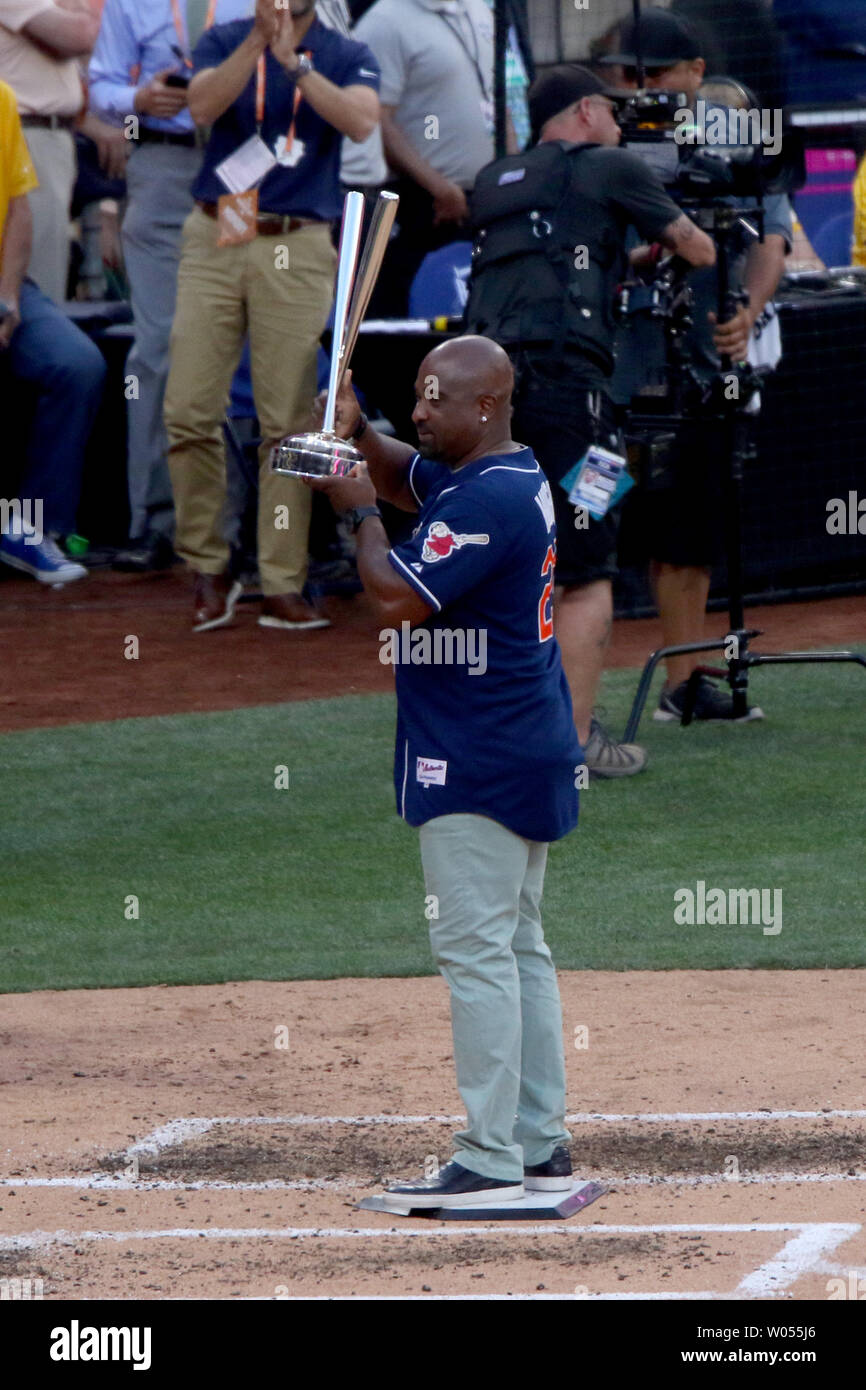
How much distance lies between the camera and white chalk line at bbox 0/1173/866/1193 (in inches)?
179

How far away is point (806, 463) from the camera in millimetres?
11469

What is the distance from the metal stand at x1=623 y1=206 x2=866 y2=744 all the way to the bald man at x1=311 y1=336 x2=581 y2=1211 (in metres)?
3.94

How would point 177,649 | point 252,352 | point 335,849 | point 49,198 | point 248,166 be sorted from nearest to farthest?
point 335,849 → point 248,166 → point 252,352 → point 177,649 → point 49,198

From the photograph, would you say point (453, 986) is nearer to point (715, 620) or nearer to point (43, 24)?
point (715, 620)

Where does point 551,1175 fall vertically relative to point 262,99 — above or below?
below

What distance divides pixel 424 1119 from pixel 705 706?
4194 mm

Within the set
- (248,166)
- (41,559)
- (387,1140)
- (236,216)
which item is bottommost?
(387,1140)

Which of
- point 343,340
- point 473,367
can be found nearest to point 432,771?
point 473,367

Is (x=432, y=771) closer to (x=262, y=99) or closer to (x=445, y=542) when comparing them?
(x=445, y=542)

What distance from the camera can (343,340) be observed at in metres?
4.48

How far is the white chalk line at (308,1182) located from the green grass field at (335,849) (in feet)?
5.30

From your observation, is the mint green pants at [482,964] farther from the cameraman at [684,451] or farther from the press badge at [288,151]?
the press badge at [288,151]

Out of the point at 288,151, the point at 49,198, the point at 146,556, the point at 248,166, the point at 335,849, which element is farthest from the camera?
the point at 146,556

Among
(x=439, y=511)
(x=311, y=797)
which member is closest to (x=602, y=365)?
(x=311, y=797)
